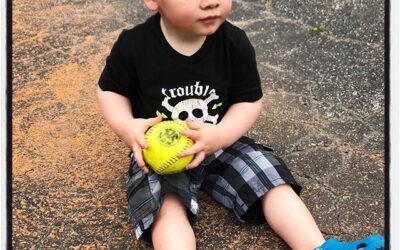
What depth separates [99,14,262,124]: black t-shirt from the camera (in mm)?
2100

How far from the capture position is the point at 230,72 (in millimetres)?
2150

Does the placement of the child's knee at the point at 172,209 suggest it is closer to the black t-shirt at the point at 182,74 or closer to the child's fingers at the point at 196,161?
the child's fingers at the point at 196,161

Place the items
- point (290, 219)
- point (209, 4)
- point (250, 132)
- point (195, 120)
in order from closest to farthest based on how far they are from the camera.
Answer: point (209, 4) → point (290, 219) → point (195, 120) → point (250, 132)

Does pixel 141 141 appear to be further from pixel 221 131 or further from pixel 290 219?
pixel 290 219

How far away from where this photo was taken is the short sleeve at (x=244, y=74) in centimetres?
215

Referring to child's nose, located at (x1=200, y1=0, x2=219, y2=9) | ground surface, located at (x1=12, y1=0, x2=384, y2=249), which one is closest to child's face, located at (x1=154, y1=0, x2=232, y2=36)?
child's nose, located at (x1=200, y1=0, x2=219, y2=9)

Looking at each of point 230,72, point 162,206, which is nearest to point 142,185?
point 162,206

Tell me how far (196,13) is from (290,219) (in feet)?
2.37

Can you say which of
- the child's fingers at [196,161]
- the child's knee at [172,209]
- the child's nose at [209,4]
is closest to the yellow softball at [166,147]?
the child's fingers at [196,161]

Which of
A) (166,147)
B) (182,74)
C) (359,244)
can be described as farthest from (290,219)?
(182,74)

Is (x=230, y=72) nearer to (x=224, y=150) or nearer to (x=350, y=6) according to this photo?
(x=224, y=150)

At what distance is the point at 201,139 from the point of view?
1.98 metres

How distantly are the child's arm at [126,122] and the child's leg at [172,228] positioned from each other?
16 cm

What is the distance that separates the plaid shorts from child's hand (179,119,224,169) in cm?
15
